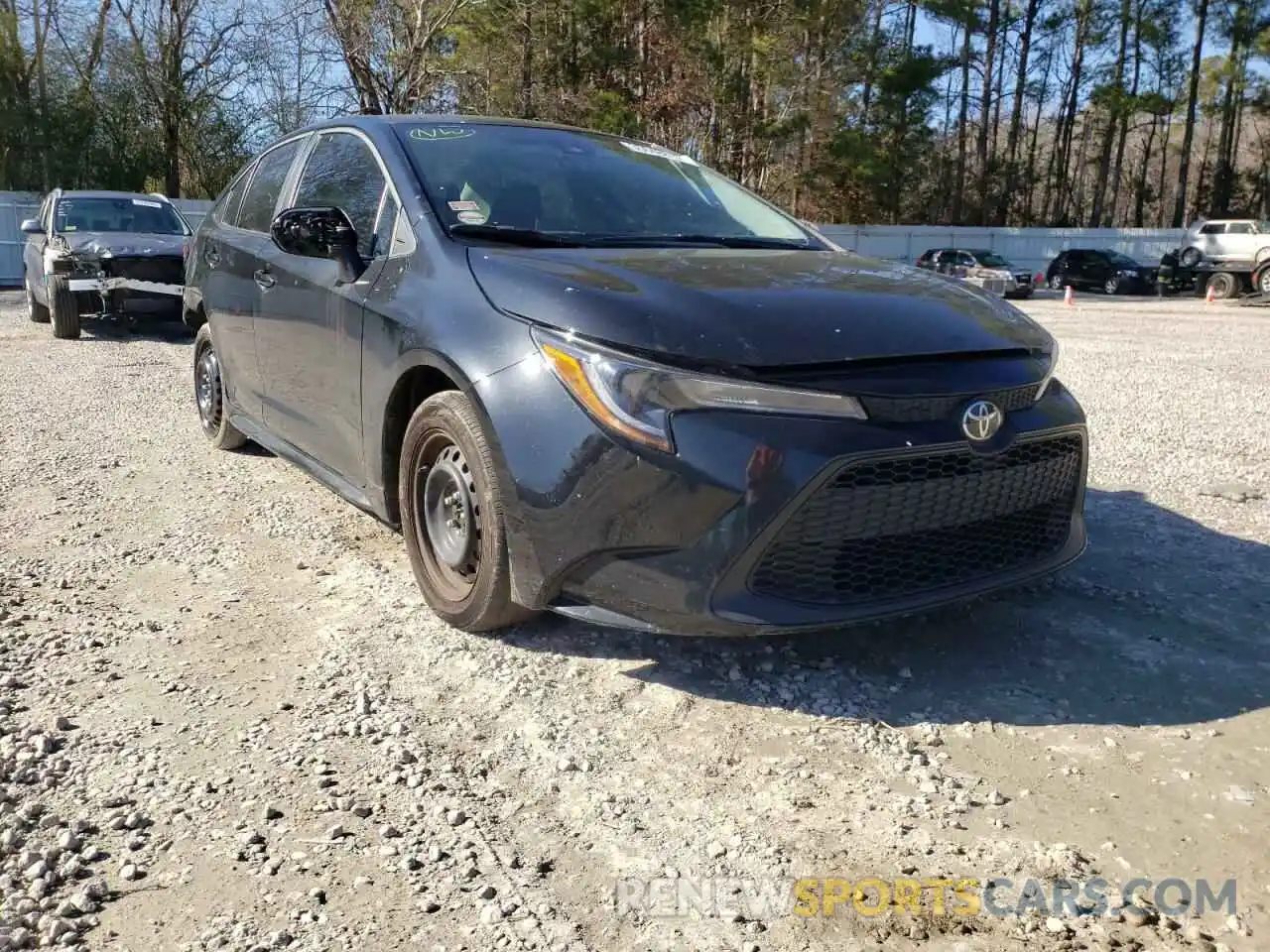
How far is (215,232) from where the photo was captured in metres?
5.25

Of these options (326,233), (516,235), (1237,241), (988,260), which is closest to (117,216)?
(326,233)

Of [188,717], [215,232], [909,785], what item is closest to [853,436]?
[909,785]

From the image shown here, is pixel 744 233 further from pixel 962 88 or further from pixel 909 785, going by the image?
pixel 962 88

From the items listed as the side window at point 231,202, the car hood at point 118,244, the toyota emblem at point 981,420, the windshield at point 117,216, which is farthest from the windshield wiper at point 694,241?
the windshield at point 117,216

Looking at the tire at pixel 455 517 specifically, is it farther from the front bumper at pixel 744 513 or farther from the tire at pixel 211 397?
the tire at pixel 211 397

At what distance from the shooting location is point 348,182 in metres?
3.97

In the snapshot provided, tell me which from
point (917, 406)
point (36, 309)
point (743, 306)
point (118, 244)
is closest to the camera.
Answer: point (917, 406)

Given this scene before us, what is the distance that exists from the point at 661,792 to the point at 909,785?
0.60m

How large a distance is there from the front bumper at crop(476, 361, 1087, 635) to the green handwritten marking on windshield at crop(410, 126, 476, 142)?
148cm

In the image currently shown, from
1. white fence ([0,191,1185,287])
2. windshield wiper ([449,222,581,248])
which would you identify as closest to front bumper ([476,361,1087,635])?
windshield wiper ([449,222,581,248])

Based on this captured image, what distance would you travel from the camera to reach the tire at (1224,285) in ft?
87.3

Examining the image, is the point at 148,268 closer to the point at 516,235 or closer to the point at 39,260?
the point at 39,260

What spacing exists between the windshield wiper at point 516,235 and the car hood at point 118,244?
8469mm

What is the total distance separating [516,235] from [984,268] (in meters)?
26.2
